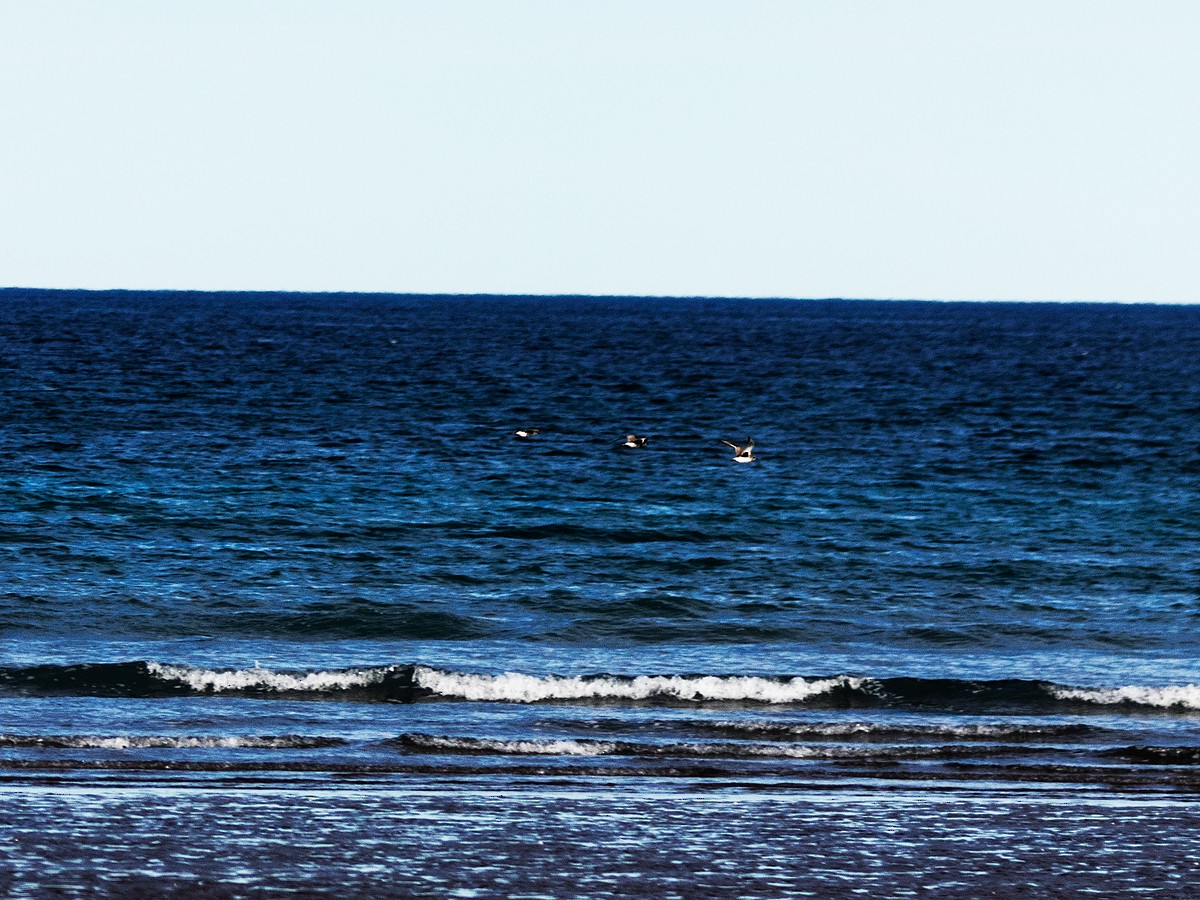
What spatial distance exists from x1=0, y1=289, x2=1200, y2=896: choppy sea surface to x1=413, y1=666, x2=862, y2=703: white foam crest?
5 cm

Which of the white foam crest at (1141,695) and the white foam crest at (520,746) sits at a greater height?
the white foam crest at (1141,695)

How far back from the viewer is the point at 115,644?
715 inches

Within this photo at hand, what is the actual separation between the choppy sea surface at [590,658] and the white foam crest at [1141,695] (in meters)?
0.05

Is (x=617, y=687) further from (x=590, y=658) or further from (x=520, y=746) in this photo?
(x=520, y=746)

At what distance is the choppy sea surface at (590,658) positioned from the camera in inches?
367

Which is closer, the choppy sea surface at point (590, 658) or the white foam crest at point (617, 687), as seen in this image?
the choppy sea surface at point (590, 658)

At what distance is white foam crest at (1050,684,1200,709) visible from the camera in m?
15.5

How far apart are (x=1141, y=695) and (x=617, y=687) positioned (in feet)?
17.5

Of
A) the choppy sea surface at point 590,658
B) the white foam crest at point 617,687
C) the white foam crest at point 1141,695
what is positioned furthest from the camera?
the white foam crest at point 617,687

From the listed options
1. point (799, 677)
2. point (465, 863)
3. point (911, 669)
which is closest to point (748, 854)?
point (465, 863)

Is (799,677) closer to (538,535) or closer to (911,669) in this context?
(911,669)

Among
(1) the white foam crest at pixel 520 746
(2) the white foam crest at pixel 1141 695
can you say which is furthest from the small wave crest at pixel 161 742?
(2) the white foam crest at pixel 1141 695

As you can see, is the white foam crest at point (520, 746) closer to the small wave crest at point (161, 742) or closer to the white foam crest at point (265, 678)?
the small wave crest at point (161, 742)

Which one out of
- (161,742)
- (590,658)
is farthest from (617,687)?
(161,742)
